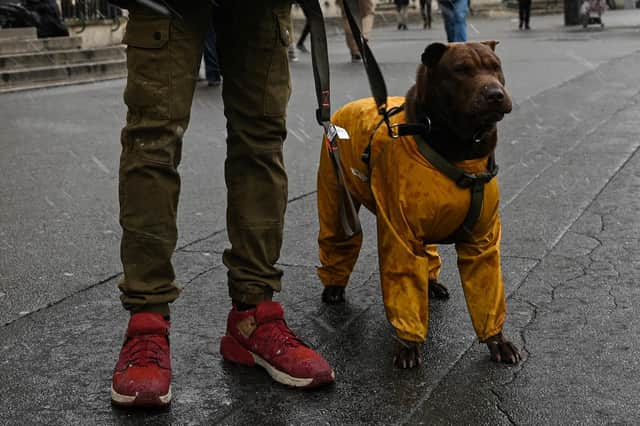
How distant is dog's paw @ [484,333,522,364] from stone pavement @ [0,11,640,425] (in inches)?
1.6

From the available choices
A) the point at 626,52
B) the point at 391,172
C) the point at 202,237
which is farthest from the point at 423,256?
the point at 626,52

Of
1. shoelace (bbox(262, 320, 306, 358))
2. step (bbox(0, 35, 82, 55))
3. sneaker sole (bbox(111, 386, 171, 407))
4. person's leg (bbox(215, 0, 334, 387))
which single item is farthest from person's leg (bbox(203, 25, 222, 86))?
sneaker sole (bbox(111, 386, 171, 407))

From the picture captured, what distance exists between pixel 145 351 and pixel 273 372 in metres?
0.41

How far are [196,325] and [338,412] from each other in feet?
3.12

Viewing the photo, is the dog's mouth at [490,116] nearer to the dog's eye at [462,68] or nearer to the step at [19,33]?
the dog's eye at [462,68]

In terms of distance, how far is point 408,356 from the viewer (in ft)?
10.7

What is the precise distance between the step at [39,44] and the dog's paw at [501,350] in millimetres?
13014

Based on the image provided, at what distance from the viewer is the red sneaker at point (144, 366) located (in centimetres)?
289

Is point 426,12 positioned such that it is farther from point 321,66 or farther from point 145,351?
point 145,351

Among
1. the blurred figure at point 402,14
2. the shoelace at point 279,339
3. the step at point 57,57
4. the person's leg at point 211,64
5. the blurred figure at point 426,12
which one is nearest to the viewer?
the shoelace at point 279,339

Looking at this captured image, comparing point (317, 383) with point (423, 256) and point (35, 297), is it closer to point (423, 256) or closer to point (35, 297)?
point (423, 256)

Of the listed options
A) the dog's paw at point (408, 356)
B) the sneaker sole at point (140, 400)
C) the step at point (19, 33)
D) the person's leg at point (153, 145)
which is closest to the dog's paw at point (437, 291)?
the dog's paw at point (408, 356)

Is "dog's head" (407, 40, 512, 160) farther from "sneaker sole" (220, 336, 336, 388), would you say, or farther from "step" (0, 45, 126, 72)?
"step" (0, 45, 126, 72)

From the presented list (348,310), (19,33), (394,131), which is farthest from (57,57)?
(394,131)
